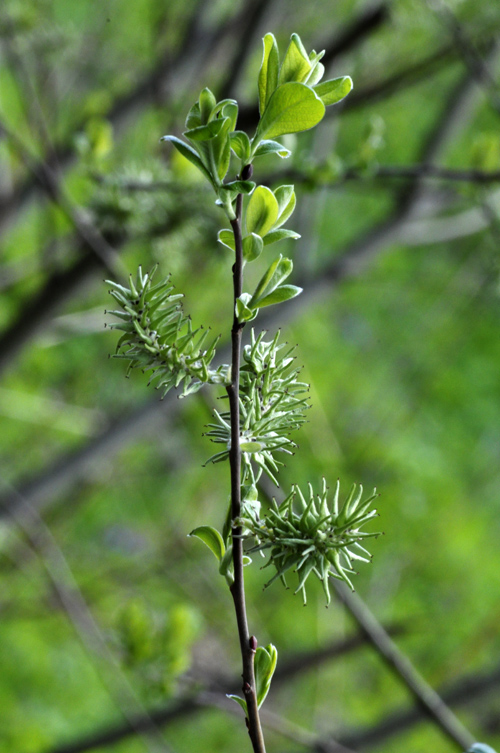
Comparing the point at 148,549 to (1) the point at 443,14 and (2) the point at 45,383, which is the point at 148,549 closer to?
(2) the point at 45,383

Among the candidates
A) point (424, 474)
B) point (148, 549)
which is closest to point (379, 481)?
point (424, 474)

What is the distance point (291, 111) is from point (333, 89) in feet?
0.10

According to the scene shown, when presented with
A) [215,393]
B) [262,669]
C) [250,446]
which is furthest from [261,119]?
[215,393]

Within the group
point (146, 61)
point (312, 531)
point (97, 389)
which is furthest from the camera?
point (97, 389)

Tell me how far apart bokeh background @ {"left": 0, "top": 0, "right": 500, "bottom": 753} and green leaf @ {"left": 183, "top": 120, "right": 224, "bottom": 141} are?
0.45 meters

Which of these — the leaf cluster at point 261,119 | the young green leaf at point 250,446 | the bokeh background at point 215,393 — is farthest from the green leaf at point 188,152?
the bokeh background at point 215,393

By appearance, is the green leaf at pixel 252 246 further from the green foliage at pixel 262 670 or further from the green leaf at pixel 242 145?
the green foliage at pixel 262 670

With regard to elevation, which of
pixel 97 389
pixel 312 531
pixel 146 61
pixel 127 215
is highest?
pixel 146 61

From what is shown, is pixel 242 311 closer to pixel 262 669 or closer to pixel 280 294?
pixel 280 294

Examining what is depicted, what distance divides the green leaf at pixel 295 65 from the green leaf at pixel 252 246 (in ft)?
0.23

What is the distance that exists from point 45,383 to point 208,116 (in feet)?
6.55

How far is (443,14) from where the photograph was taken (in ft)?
2.89

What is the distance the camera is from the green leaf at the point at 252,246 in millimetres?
276

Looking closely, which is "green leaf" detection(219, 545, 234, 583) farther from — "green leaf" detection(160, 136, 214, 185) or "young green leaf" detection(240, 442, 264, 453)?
"green leaf" detection(160, 136, 214, 185)
